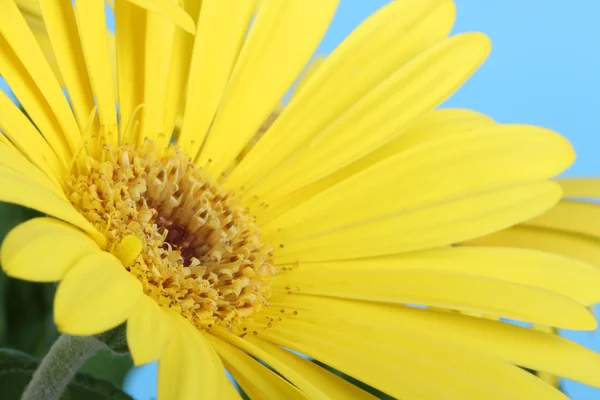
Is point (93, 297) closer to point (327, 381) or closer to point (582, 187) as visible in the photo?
point (327, 381)

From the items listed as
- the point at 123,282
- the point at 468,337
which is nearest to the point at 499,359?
the point at 468,337

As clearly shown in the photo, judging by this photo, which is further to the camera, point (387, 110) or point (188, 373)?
point (387, 110)

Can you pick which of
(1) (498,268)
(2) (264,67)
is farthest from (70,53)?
(1) (498,268)

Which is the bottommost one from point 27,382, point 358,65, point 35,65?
point 27,382

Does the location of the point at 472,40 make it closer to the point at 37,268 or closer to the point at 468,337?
the point at 468,337

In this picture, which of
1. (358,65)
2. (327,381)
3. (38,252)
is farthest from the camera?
(358,65)

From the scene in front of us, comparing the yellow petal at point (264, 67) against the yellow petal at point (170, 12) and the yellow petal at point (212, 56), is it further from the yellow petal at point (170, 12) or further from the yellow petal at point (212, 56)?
the yellow petal at point (170, 12)
